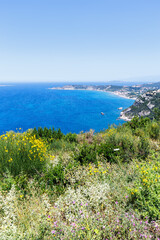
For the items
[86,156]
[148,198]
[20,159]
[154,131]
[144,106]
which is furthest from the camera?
[144,106]

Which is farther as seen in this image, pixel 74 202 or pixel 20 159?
pixel 20 159

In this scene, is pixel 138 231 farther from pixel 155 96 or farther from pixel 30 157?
pixel 155 96

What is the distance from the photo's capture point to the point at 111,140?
6.70 m

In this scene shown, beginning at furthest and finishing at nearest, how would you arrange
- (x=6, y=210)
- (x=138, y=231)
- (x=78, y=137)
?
1. (x=78, y=137)
2. (x=6, y=210)
3. (x=138, y=231)

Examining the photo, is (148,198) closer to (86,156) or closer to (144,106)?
(86,156)

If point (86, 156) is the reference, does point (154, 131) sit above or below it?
above

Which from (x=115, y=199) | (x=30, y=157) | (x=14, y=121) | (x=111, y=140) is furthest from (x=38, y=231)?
(x=14, y=121)

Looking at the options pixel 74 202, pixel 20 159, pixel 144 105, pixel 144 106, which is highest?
pixel 20 159

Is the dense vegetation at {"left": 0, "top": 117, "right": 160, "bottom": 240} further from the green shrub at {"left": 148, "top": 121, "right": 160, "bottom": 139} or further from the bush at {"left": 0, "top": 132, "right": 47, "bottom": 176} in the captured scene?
the green shrub at {"left": 148, "top": 121, "right": 160, "bottom": 139}

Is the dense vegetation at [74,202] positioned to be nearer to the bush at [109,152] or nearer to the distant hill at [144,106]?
the bush at [109,152]

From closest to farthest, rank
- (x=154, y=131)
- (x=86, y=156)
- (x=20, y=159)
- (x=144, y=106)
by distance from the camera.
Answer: (x=20, y=159)
(x=86, y=156)
(x=154, y=131)
(x=144, y=106)

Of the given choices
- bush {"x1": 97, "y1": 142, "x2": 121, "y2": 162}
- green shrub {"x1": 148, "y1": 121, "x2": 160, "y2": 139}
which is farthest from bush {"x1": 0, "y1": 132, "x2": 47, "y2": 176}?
green shrub {"x1": 148, "y1": 121, "x2": 160, "y2": 139}

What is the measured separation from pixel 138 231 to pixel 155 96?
108777 millimetres

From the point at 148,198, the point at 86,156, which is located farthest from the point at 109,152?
the point at 148,198
